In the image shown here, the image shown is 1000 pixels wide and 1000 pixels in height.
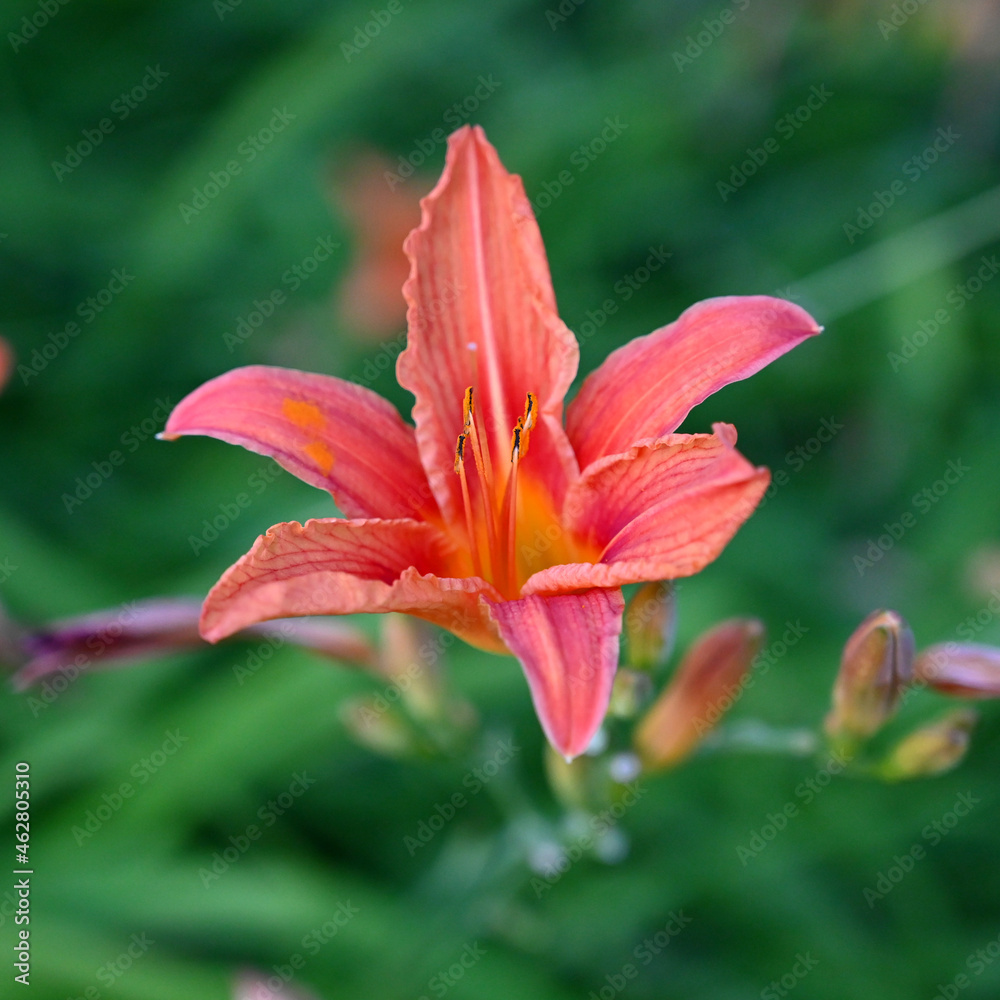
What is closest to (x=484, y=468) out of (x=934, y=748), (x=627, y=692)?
(x=627, y=692)

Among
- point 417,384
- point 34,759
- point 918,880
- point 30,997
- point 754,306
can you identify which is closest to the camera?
point 754,306

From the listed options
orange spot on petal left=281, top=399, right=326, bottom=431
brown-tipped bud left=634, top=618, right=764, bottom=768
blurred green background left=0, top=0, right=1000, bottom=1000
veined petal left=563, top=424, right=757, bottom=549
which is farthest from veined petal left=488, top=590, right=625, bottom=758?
blurred green background left=0, top=0, right=1000, bottom=1000

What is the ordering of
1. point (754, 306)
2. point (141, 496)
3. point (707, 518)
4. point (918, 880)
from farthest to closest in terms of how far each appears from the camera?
1. point (141, 496)
2. point (918, 880)
3. point (754, 306)
4. point (707, 518)

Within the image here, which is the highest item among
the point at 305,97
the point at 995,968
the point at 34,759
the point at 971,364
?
the point at 305,97

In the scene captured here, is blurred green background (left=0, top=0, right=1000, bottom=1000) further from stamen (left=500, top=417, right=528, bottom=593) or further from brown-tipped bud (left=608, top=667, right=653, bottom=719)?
stamen (left=500, top=417, right=528, bottom=593)

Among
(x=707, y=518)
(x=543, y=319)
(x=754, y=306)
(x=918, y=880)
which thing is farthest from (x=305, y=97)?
(x=918, y=880)

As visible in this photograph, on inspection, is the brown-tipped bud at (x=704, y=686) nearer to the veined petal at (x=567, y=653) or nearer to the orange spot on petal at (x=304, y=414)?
the veined petal at (x=567, y=653)

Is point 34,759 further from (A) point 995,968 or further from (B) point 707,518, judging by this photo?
(A) point 995,968

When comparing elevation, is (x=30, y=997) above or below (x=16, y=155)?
below
